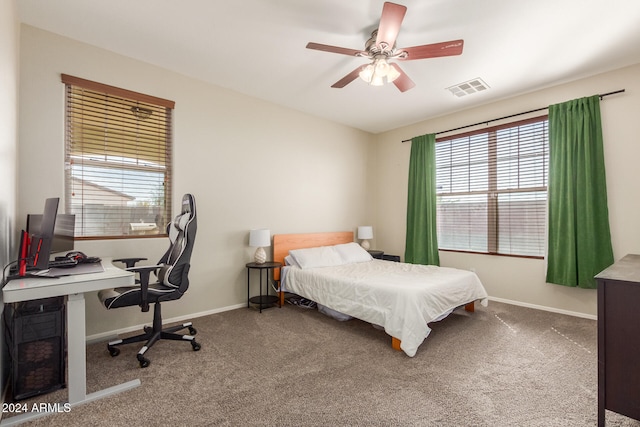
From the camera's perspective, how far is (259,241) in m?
3.72

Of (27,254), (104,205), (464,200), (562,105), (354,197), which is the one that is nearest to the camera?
(27,254)

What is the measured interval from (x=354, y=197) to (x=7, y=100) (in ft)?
14.3

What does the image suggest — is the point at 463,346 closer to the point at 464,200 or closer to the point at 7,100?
the point at 464,200

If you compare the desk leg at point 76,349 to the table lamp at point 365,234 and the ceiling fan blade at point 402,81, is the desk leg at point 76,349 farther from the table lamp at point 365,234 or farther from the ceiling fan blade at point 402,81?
the table lamp at point 365,234

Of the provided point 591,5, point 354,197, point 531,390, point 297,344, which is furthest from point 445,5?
point 354,197

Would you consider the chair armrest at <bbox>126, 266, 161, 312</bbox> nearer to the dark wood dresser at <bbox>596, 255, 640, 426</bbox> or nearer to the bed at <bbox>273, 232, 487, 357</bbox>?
the bed at <bbox>273, 232, 487, 357</bbox>

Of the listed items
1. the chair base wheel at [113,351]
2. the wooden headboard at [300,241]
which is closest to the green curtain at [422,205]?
the wooden headboard at [300,241]

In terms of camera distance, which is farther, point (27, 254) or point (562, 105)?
point (562, 105)

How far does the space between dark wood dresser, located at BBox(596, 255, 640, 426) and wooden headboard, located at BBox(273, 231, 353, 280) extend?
330cm

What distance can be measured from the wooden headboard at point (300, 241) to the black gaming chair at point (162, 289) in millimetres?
1593

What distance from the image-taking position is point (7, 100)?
1.96 m

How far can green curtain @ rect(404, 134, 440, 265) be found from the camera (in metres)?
4.63

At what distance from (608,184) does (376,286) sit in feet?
9.47

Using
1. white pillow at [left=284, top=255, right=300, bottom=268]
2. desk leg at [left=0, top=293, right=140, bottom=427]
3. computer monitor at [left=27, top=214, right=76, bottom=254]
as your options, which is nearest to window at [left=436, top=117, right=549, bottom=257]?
white pillow at [left=284, top=255, right=300, bottom=268]
